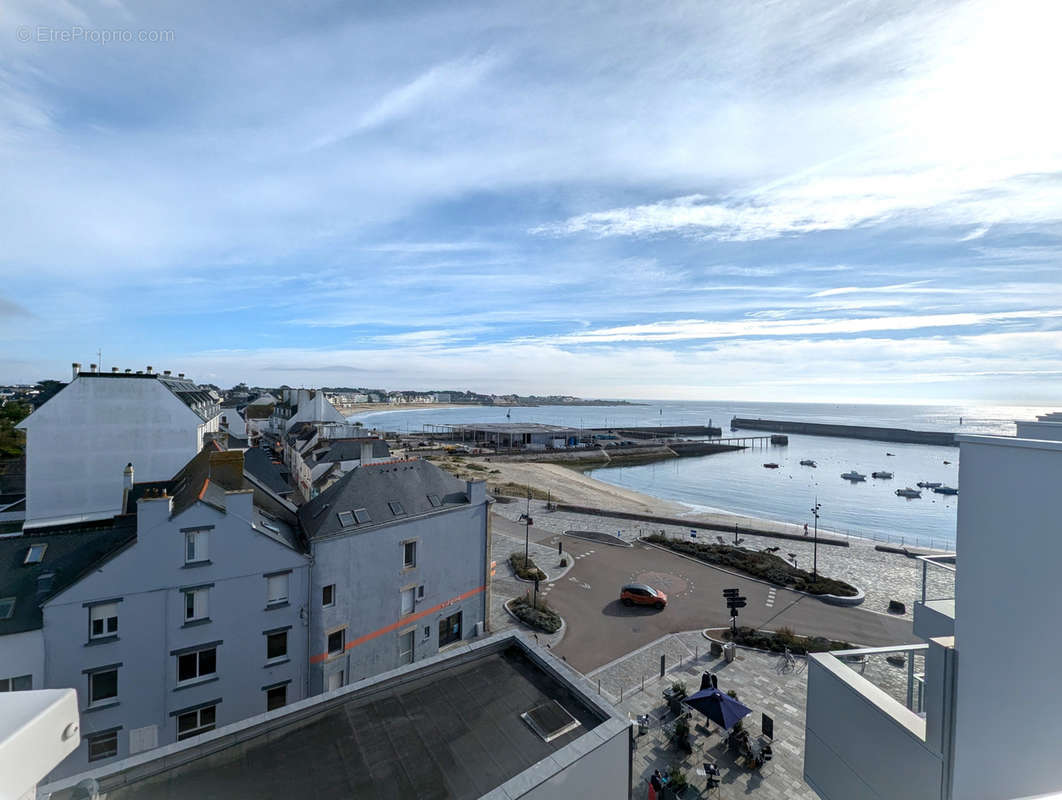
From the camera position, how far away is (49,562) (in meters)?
15.1

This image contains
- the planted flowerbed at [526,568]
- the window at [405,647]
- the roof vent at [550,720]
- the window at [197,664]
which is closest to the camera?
the roof vent at [550,720]

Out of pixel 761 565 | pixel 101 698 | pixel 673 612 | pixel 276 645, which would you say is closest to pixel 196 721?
pixel 101 698

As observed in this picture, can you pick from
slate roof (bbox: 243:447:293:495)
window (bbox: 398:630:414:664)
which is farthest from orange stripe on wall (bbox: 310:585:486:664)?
slate roof (bbox: 243:447:293:495)

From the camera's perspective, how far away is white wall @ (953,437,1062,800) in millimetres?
6395

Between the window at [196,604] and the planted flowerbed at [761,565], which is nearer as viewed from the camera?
the window at [196,604]

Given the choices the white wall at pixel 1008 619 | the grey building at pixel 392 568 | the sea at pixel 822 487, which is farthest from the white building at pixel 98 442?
the sea at pixel 822 487

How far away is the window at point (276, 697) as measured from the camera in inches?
683

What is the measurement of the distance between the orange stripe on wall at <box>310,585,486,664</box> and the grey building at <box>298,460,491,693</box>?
0.04 m

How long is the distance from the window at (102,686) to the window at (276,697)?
14.5 ft

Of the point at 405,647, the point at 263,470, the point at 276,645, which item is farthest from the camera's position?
the point at 263,470

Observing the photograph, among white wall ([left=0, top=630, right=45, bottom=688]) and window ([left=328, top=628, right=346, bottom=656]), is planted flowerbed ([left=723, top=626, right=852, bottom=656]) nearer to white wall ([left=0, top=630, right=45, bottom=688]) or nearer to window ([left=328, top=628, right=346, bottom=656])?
window ([left=328, top=628, right=346, bottom=656])

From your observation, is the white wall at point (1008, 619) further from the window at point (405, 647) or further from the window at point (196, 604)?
the window at point (196, 604)

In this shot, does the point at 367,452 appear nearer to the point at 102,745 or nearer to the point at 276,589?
the point at 276,589

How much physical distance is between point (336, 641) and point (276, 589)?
133 inches
